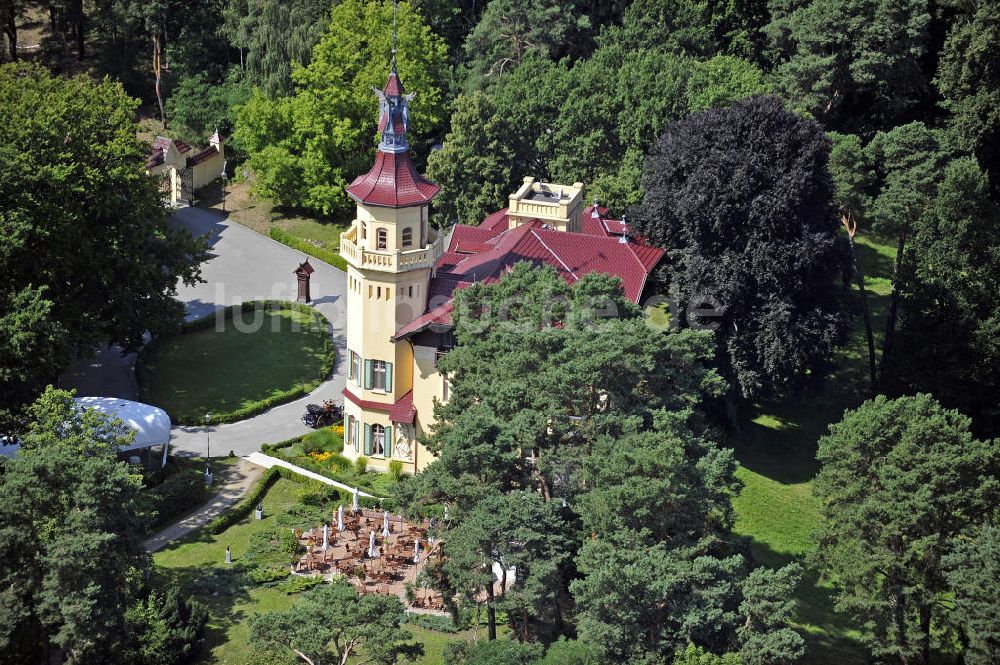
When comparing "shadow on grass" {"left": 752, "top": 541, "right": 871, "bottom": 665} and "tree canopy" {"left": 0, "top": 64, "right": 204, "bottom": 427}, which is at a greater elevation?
"tree canopy" {"left": 0, "top": 64, "right": 204, "bottom": 427}

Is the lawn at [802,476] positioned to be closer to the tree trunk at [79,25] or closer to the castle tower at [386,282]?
the castle tower at [386,282]

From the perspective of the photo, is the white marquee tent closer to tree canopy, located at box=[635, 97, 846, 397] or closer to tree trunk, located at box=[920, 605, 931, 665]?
tree canopy, located at box=[635, 97, 846, 397]

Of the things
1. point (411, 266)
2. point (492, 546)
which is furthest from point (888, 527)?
point (411, 266)

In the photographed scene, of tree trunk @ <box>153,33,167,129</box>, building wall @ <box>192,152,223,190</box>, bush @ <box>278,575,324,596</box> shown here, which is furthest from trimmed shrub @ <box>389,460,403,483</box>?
tree trunk @ <box>153,33,167,129</box>

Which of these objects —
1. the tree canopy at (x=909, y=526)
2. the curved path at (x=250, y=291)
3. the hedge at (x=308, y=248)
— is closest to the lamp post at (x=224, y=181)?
the curved path at (x=250, y=291)

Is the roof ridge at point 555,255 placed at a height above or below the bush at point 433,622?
above

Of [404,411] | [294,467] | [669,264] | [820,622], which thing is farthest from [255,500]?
[820,622]
